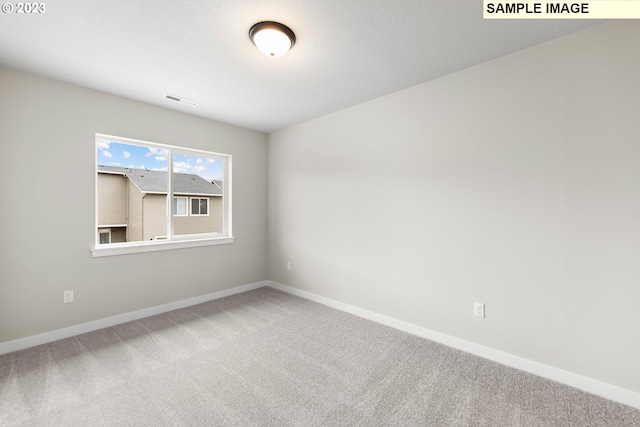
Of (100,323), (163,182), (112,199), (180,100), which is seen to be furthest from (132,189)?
(100,323)

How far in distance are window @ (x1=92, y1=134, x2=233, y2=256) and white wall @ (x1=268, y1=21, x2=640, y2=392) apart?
188 cm

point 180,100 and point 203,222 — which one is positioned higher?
point 180,100

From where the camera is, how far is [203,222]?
12.5ft

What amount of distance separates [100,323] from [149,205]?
4.47ft

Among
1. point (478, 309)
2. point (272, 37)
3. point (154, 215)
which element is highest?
point (272, 37)

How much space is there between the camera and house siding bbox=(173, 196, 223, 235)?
3.54 m

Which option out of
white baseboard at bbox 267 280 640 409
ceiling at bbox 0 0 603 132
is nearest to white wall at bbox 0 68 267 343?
ceiling at bbox 0 0 603 132

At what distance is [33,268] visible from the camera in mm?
2439

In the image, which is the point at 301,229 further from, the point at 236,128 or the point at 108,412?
the point at 108,412

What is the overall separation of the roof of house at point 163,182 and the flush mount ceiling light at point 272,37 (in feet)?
7.37

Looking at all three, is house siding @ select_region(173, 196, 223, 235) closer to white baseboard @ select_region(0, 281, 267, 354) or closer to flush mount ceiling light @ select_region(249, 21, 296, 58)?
white baseboard @ select_region(0, 281, 267, 354)

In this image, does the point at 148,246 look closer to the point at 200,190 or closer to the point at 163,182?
the point at 163,182

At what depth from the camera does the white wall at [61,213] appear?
91.9 inches

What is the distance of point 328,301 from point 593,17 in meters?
3.43
